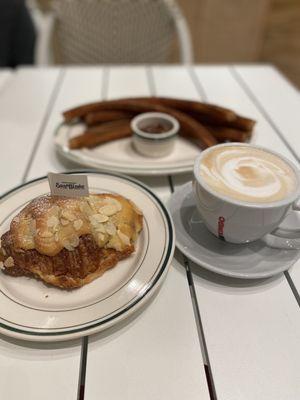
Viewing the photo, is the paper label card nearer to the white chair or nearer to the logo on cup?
the logo on cup

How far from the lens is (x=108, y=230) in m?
0.58

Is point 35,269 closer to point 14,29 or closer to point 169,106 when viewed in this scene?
point 169,106

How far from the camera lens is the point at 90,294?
55cm

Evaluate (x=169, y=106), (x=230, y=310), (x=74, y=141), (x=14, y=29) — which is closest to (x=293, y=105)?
(x=169, y=106)

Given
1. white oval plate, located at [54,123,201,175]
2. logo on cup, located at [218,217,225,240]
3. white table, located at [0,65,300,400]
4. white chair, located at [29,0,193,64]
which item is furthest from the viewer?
white chair, located at [29,0,193,64]

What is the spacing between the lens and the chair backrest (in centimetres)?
161

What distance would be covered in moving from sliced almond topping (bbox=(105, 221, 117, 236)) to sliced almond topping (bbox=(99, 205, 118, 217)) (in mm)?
18

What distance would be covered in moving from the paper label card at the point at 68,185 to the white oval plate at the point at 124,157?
0.24 meters

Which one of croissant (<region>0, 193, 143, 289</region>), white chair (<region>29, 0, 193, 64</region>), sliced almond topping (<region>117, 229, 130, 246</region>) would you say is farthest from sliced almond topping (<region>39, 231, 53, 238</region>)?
white chair (<region>29, 0, 193, 64</region>)

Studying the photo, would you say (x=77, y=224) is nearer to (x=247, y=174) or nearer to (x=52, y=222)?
(x=52, y=222)

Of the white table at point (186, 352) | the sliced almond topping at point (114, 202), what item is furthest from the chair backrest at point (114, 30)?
the sliced almond topping at point (114, 202)

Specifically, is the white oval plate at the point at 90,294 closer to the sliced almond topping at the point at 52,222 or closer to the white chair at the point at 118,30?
the sliced almond topping at the point at 52,222

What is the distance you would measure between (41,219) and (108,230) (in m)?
0.11

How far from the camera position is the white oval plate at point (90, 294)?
1.58 ft
